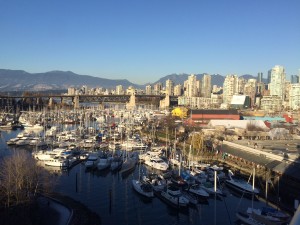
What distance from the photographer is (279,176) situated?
7.68 metres

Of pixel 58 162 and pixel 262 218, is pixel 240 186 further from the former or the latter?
pixel 58 162

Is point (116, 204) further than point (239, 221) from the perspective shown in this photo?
Yes

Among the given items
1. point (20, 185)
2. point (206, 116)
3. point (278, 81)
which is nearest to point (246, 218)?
point (20, 185)

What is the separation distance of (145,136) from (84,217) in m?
9.94

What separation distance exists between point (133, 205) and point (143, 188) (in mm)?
583

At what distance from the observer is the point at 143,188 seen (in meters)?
7.05

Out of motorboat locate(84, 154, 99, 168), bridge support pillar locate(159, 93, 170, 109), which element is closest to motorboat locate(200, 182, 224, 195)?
motorboat locate(84, 154, 99, 168)

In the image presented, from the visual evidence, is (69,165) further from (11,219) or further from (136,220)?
(11,219)

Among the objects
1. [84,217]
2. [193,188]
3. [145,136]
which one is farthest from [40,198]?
[145,136]

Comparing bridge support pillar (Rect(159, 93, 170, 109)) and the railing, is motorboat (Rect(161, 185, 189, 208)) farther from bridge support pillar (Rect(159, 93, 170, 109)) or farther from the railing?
bridge support pillar (Rect(159, 93, 170, 109))

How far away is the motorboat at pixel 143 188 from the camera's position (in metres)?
6.91

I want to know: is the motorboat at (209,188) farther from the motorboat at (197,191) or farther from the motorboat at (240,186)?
the motorboat at (240,186)

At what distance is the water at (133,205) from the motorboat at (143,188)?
0.35ft

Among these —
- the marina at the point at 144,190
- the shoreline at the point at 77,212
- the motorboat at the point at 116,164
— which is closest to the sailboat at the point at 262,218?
the marina at the point at 144,190
